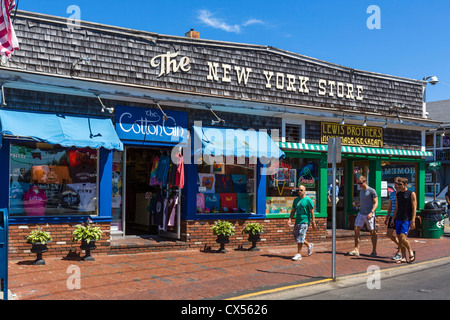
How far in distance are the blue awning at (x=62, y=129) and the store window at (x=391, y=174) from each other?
9610mm

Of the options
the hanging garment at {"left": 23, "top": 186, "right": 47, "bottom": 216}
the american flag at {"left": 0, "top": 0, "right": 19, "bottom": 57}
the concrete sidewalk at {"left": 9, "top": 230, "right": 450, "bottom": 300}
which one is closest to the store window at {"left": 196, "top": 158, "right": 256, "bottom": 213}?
the concrete sidewalk at {"left": 9, "top": 230, "right": 450, "bottom": 300}

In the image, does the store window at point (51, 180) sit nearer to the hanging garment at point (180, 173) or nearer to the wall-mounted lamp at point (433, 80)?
the hanging garment at point (180, 173)

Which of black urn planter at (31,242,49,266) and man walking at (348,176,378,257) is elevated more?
man walking at (348,176,378,257)

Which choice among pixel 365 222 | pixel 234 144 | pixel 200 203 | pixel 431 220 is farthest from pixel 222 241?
pixel 431 220

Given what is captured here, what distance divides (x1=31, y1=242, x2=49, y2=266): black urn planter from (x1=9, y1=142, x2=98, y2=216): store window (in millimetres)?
1072

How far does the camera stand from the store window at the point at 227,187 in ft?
40.8

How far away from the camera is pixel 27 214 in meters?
10.2

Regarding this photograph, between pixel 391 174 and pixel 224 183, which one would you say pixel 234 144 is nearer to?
pixel 224 183

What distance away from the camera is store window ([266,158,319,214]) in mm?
13445

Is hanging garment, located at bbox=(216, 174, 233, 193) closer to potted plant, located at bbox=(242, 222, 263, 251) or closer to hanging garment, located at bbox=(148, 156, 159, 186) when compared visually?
potted plant, located at bbox=(242, 222, 263, 251)

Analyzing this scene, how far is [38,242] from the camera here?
938cm

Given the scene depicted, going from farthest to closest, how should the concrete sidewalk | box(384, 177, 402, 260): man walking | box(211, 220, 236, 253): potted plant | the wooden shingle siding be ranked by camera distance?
box(211, 220, 236, 253): potted plant < box(384, 177, 402, 260): man walking < the wooden shingle siding < the concrete sidewalk

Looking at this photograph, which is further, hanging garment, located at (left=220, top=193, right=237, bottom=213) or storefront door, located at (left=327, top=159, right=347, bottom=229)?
storefront door, located at (left=327, top=159, right=347, bottom=229)
